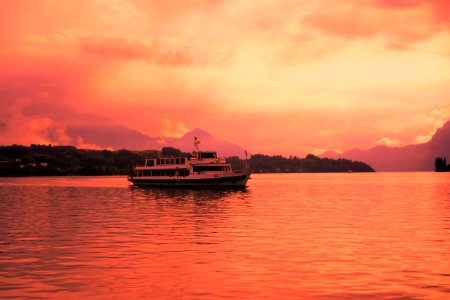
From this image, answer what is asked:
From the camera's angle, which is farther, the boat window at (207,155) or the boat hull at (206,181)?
the boat window at (207,155)

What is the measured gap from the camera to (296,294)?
19.1 metres

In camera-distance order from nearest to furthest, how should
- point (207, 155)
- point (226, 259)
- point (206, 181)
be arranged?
1. point (226, 259)
2. point (206, 181)
3. point (207, 155)

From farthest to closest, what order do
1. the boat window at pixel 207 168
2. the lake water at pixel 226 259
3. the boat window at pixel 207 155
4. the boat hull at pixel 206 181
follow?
the boat window at pixel 207 155
the boat window at pixel 207 168
the boat hull at pixel 206 181
the lake water at pixel 226 259

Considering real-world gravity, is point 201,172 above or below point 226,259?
above

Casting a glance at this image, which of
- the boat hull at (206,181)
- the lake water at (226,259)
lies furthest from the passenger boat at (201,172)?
the lake water at (226,259)

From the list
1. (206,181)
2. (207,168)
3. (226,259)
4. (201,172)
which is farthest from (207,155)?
(226,259)

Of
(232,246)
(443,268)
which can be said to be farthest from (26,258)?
(443,268)

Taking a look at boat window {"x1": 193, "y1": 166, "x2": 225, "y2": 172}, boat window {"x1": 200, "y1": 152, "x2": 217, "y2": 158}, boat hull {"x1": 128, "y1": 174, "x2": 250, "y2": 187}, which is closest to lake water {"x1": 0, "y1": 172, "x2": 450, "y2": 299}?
boat hull {"x1": 128, "y1": 174, "x2": 250, "y2": 187}

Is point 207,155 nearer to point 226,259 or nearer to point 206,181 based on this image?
point 206,181

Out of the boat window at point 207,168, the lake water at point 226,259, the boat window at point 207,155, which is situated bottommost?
the lake water at point 226,259

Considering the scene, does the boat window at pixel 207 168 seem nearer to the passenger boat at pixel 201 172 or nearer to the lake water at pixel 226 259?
the passenger boat at pixel 201 172

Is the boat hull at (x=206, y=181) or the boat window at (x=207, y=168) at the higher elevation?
the boat window at (x=207, y=168)

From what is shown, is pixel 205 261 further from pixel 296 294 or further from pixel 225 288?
pixel 296 294

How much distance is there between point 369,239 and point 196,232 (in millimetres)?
10926
